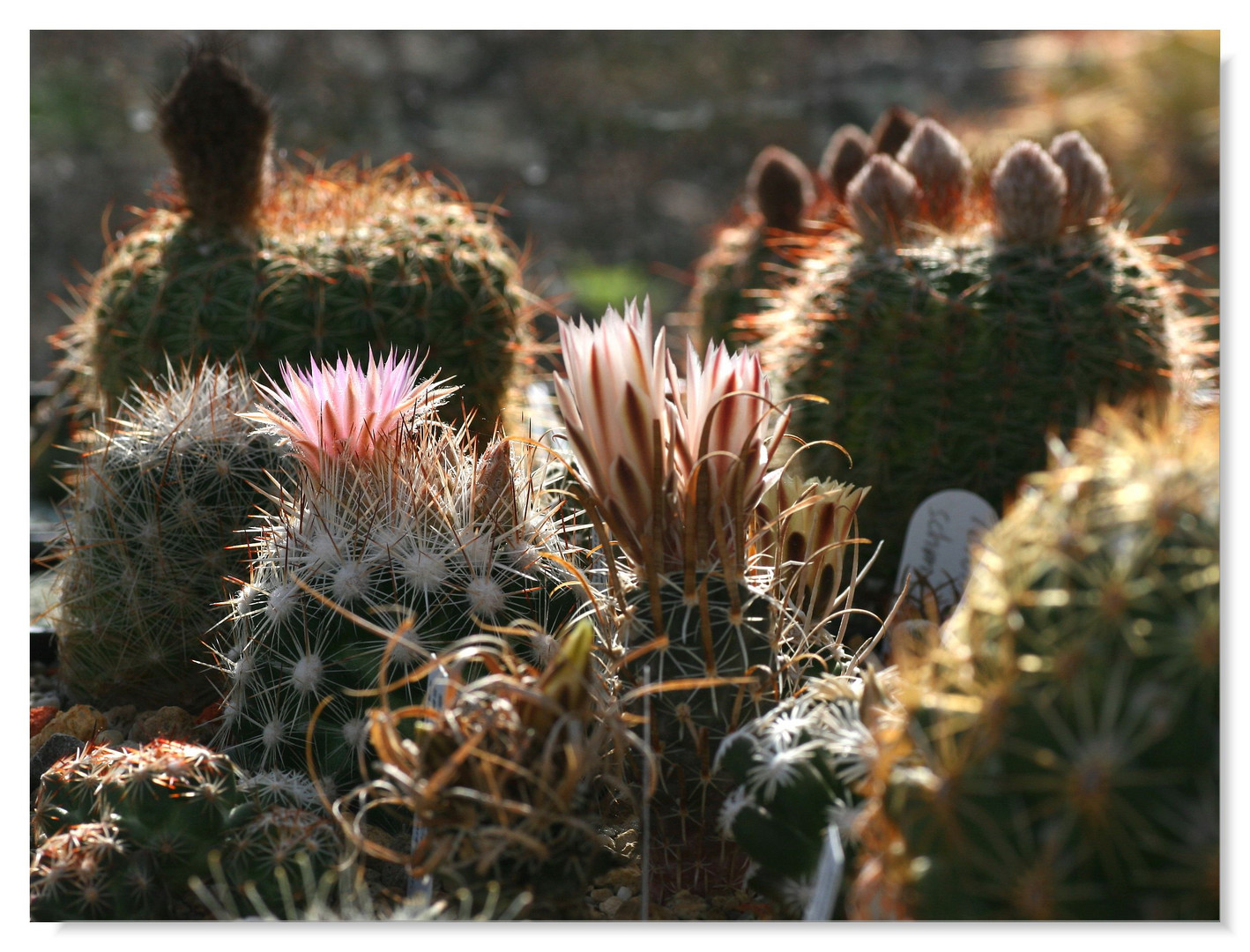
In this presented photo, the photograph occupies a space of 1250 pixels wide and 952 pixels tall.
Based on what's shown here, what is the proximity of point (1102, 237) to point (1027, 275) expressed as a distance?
0.66ft

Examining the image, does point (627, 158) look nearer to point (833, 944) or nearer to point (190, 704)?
point (190, 704)

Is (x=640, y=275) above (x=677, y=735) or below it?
above

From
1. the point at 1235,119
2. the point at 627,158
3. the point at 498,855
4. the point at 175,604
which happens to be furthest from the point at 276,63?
the point at 498,855

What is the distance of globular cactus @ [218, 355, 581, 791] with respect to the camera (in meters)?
1.25

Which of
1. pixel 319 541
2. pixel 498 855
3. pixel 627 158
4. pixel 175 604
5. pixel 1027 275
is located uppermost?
pixel 627 158

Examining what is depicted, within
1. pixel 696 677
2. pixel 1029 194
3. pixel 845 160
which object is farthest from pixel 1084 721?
pixel 845 160

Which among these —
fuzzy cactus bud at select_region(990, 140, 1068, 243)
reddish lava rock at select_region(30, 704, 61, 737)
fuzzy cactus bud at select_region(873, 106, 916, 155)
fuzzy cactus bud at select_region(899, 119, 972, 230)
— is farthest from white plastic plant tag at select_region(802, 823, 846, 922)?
fuzzy cactus bud at select_region(873, 106, 916, 155)

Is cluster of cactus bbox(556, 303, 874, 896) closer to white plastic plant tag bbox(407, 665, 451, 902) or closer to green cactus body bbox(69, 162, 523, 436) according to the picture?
white plastic plant tag bbox(407, 665, 451, 902)

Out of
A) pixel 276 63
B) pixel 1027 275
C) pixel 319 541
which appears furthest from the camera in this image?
pixel 276 63

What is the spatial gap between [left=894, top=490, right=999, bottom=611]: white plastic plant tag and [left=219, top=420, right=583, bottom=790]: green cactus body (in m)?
0.66

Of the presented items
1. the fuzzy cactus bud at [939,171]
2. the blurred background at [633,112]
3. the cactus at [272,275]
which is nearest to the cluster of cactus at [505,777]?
the cactus at [272,275]

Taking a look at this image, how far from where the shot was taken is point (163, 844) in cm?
116

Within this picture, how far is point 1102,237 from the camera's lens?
2.00 metres

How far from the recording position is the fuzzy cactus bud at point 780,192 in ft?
9.20
